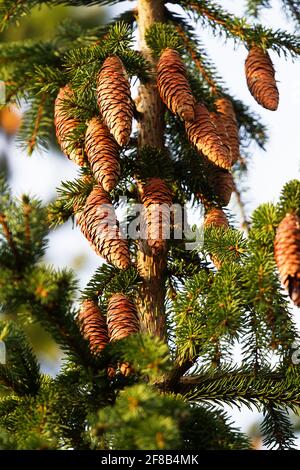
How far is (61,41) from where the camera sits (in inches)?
88.7

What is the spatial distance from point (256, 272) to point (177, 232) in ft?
1.89

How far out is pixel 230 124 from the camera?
2.64m

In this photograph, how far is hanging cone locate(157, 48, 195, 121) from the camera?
7.38ft

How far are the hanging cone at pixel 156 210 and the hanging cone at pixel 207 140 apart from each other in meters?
0.16

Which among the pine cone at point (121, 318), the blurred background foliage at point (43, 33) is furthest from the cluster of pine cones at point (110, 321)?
the blurred background foliage at point (43, 33)

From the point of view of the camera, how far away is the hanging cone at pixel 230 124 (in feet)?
8.38

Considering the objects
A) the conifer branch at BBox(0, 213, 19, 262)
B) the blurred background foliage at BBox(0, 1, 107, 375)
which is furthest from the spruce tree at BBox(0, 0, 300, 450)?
the blurred background foliage at BBox(0, 1, 107, 375)

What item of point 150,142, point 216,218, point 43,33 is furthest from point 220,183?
point 43,33

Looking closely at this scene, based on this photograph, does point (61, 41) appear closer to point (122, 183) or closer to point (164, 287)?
point (122, 183)

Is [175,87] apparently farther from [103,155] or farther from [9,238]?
[9,238]

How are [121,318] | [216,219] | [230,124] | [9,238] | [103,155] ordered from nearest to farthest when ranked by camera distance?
[9,238] < [121,318] < [103,155] < [216,219] < [230,124]

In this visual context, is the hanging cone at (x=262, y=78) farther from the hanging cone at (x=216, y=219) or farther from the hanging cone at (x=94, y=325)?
the hanging cone at (x=94, y=325)

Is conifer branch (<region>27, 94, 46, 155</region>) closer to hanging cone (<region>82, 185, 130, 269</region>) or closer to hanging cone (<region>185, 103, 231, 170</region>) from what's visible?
hanging cone (<region>82, 185, 130, 269</region>)

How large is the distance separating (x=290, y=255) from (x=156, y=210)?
630 millimetres
